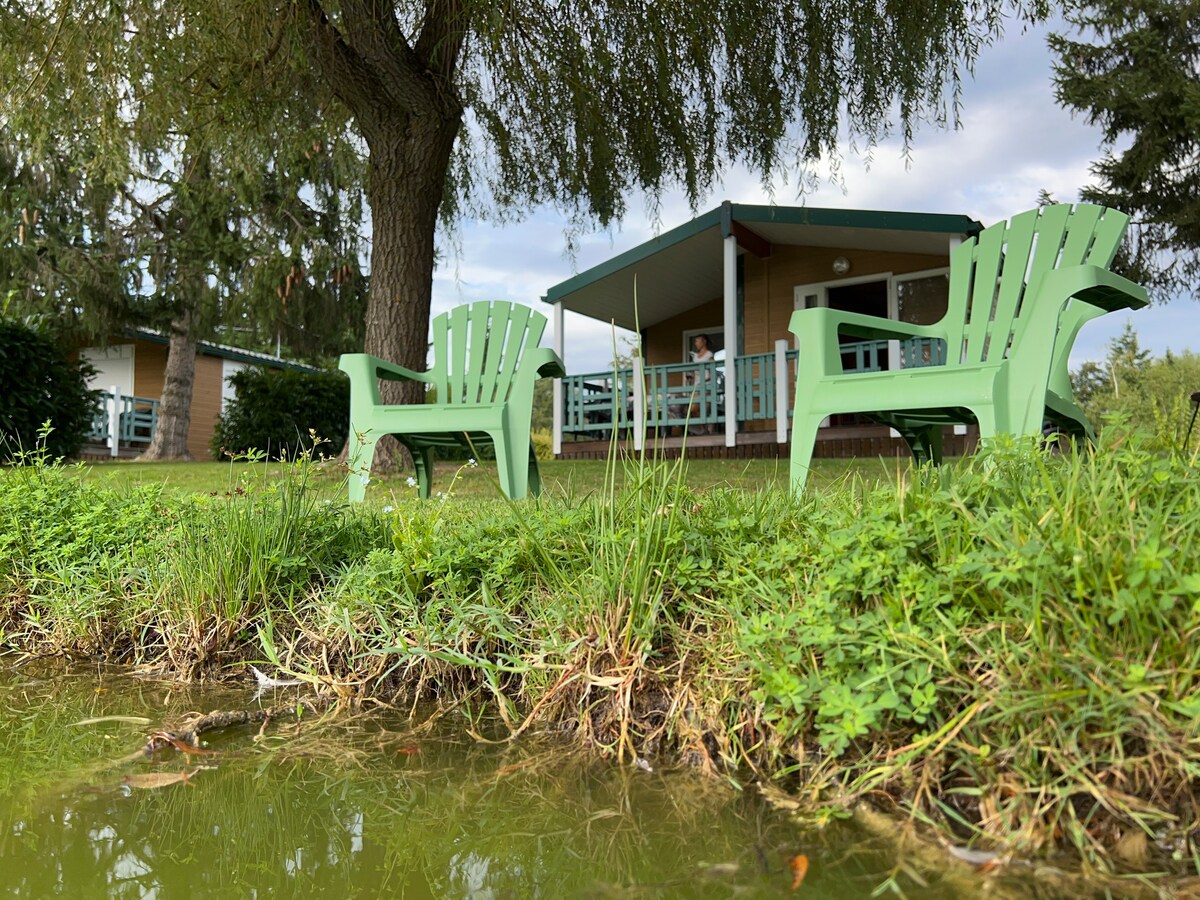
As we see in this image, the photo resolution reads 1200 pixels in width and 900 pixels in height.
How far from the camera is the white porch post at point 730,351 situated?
8844mm

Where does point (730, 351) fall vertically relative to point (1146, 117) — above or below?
below

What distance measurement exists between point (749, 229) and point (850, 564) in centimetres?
977

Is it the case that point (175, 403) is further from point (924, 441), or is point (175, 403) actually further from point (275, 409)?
point (924, 441)

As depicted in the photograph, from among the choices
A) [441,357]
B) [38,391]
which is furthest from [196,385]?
[441,357]

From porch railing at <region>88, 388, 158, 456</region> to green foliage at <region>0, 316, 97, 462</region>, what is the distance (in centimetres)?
626

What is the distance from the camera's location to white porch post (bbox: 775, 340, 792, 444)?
856 cm

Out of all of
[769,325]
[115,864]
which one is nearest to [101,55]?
[115,864]

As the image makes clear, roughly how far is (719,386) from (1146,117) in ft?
28.5

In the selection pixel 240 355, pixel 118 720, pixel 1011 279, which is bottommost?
pixel 118 720

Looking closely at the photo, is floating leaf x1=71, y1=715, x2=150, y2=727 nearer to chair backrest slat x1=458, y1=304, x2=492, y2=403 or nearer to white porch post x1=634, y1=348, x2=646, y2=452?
white porch post x1=634, y1=348, x2=646, y2=452

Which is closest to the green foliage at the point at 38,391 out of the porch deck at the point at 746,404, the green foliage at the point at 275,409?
the green foliage at the point at 275,409

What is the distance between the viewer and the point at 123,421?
16.1 m

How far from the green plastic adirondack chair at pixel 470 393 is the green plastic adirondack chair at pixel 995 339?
3.99 ft

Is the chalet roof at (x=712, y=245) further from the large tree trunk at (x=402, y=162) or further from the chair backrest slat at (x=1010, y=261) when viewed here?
the chair backrest slat at (x=1010, y=261)
